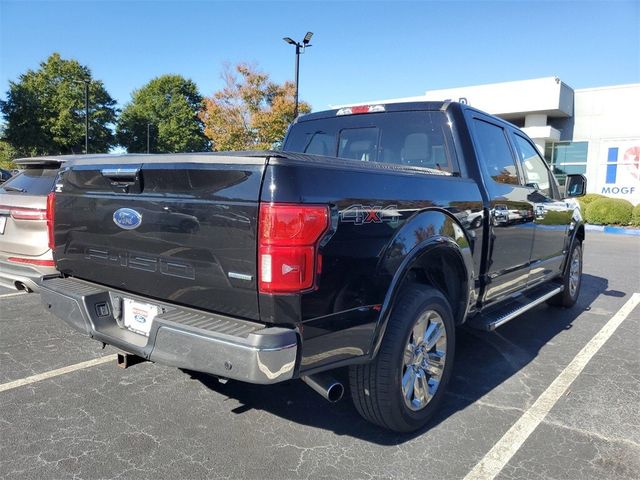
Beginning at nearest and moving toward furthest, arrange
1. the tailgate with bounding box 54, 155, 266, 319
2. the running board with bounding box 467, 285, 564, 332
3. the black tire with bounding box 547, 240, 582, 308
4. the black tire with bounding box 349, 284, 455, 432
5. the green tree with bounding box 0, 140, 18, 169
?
the tailgate with bounding box 54, 155, 266, 319 < the black tire with bounding box 349, 284, 455, 432 < the running board with bounding box 467, 285, 564, 332 < the black tire with bounding box 547, 240, 582, 308 < the green tree with bounding box 0, 140, 18, 169

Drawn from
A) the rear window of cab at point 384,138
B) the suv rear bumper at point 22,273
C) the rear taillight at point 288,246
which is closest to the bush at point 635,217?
the rear window of cab at point 384,138

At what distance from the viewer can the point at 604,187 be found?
87.8ft

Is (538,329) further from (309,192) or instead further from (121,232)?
(121,232)

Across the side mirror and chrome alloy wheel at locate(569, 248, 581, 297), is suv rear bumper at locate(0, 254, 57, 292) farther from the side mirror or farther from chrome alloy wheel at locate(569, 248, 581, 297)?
chrome alloy wheel at locate(569, 248, 581, 297)

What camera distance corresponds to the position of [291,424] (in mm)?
2965

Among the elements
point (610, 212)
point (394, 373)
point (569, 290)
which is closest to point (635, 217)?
point (610, 212)

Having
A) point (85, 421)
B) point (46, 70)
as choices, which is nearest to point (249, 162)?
point (85, 421)

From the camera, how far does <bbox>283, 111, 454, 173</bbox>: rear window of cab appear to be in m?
3.62

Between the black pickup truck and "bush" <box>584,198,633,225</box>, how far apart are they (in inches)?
705

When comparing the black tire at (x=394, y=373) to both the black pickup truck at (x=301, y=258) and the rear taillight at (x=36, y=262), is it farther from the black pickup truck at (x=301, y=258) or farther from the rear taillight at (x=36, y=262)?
the rear taillight at (x=36, y=262)

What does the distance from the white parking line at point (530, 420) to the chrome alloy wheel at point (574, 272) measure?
1.07 metres

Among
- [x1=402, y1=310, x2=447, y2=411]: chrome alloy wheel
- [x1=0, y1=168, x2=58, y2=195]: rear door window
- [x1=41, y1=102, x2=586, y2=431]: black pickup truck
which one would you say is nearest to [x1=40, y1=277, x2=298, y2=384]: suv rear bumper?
[x1=41, y1=102, x2=586, y2=431]: black pickup truck

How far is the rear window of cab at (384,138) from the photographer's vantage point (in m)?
3.62

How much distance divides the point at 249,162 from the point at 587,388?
10.2 ft
